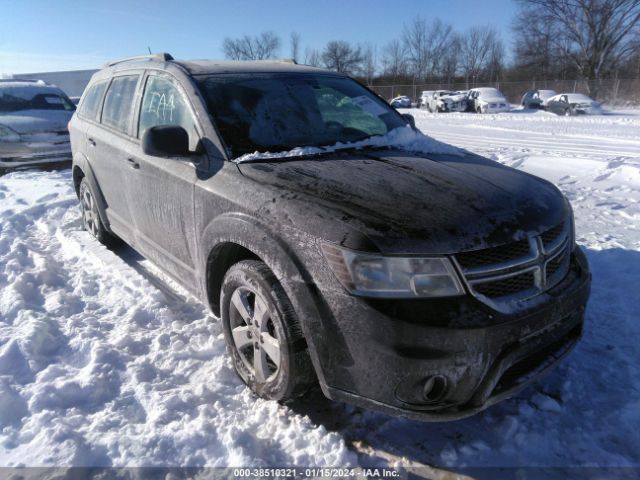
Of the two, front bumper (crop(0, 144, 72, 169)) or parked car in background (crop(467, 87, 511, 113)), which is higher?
parked car in background (crop(467, 87, 511, 113))

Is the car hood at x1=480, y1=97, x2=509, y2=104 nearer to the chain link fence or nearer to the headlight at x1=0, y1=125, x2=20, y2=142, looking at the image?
the chain link fence

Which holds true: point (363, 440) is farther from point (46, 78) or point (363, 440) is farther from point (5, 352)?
point (46, 78)

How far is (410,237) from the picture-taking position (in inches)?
75.0

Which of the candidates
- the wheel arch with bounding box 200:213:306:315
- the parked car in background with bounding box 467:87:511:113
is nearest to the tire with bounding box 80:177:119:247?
the wheel arch with bounding box 200:213:306:315

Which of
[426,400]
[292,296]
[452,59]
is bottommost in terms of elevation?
[426,400]

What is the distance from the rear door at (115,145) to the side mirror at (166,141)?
1.03 metres

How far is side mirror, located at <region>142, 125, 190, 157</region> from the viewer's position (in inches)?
104

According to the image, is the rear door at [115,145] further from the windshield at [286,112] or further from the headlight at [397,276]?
the headlight at [397,276]

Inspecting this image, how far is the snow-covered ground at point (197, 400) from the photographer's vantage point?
2178mm

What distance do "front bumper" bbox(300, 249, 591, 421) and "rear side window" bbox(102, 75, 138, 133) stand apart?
8.79 ft

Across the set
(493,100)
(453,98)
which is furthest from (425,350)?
(453,98)

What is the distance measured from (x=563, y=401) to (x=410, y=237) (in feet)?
4.53

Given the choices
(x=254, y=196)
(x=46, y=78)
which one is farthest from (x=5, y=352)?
(x=46, y=78)

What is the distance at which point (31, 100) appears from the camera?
9.85m
